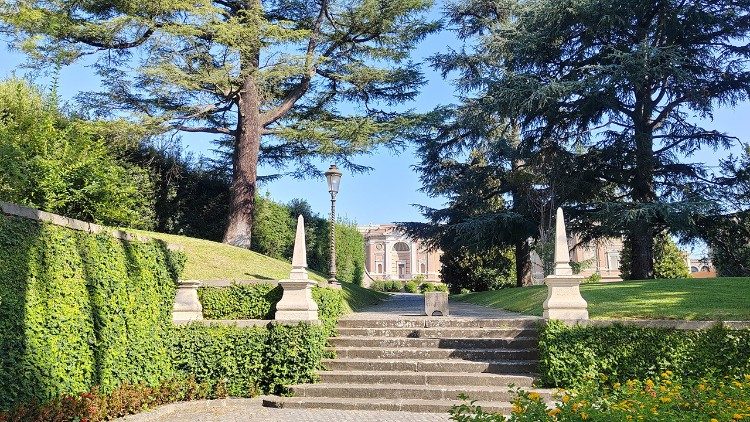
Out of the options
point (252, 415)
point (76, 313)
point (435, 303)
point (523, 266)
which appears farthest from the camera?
point (523, 266)

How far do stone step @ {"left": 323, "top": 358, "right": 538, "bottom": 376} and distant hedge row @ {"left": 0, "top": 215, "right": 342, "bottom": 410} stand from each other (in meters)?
0.52

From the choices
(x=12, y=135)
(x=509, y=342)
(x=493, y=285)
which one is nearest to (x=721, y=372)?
(x=509, y=342)

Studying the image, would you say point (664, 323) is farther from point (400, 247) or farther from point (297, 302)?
point (400, 247)

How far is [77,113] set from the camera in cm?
1655

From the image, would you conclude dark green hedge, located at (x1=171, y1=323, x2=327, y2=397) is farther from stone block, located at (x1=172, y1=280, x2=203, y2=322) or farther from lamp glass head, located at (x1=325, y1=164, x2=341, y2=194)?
lamp glass head, located at (x1=325, y1=164, x2=341, y2=194)

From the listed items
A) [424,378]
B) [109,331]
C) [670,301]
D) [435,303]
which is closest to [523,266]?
[435,303]

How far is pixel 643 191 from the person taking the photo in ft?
57.2

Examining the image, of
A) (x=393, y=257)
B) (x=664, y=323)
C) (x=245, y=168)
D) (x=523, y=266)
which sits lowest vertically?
(x=664, y=323)

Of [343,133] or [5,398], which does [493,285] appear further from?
[5,398]

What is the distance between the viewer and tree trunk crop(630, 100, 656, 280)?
56.1 ft

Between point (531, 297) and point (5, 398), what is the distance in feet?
36.6

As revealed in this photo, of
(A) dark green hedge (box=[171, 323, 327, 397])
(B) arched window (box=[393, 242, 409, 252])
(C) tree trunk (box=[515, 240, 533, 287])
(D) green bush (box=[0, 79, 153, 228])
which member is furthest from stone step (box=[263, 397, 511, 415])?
(B) arched window (box=[393, 242, 409, 252])

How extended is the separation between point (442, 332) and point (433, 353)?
697mm

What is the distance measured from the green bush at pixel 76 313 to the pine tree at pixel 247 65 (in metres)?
7.53
